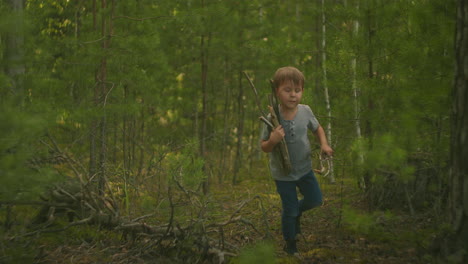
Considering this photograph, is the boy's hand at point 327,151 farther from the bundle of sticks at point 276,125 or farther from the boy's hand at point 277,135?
the boy's hand at point 277,135

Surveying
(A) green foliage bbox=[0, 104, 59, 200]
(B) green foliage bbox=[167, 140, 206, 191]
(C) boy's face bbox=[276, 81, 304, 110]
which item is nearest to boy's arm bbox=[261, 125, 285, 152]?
(C) boy's face bbox=[276, 81, 304, 110]

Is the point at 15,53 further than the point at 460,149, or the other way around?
the point at 15,53

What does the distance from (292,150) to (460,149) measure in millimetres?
1338

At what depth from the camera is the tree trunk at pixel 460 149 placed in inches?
94.4

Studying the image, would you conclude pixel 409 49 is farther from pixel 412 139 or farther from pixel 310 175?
pixel 310 175

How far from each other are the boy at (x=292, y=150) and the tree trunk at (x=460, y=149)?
1.01 m

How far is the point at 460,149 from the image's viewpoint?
245cm

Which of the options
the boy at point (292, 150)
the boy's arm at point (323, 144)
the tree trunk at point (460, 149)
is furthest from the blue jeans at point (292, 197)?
the tree trunk at point (460, 149)

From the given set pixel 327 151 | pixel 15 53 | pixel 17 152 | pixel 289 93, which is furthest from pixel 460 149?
pixel 15 53

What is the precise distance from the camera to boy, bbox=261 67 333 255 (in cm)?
335

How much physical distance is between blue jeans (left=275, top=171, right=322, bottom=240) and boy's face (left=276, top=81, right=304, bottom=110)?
2.10 ft

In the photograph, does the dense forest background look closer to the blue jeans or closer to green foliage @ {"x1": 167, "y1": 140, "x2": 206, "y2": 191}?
green foliage @ {"x1": 167, "y1": 140, "x2": 206, "y2": 191}

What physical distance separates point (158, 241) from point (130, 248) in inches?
16.1

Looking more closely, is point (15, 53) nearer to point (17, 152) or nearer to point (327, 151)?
point (17, 152)
